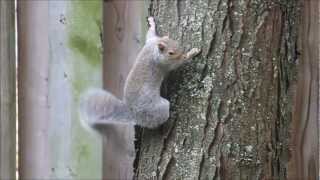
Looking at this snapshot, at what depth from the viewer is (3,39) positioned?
1.43m

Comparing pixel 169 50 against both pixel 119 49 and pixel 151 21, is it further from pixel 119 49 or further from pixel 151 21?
pixel 119 49

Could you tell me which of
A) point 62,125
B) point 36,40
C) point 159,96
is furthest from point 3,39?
point 159,96

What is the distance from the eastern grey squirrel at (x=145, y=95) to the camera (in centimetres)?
93

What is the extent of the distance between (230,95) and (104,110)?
12.6 inches

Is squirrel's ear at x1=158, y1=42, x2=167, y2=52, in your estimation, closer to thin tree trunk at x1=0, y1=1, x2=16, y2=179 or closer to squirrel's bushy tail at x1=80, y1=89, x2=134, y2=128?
squirrel's bushy tail at x1=80, y1=89, x2=134, y2=128

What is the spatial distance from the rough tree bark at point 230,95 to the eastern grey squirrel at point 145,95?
33 millimetres

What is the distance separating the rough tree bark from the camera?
0.85 meters

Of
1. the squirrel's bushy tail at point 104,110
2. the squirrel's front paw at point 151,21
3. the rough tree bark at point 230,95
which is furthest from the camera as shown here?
the squirrel's bushy tail at point 104,110

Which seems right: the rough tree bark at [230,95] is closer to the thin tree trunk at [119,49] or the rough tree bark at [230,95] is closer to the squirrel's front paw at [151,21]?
the squirrel's front paw at [151,21]

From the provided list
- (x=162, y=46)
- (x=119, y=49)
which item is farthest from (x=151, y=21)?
(x=119, y=49)

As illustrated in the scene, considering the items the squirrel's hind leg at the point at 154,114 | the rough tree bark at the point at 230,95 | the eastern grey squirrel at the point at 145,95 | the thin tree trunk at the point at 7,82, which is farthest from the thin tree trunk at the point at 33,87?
the rough tree bark at the point at 230,95

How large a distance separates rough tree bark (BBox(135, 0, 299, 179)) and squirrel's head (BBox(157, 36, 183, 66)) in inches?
0.7

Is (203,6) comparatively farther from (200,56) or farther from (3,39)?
(3,39)

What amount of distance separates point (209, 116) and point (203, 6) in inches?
6.6
